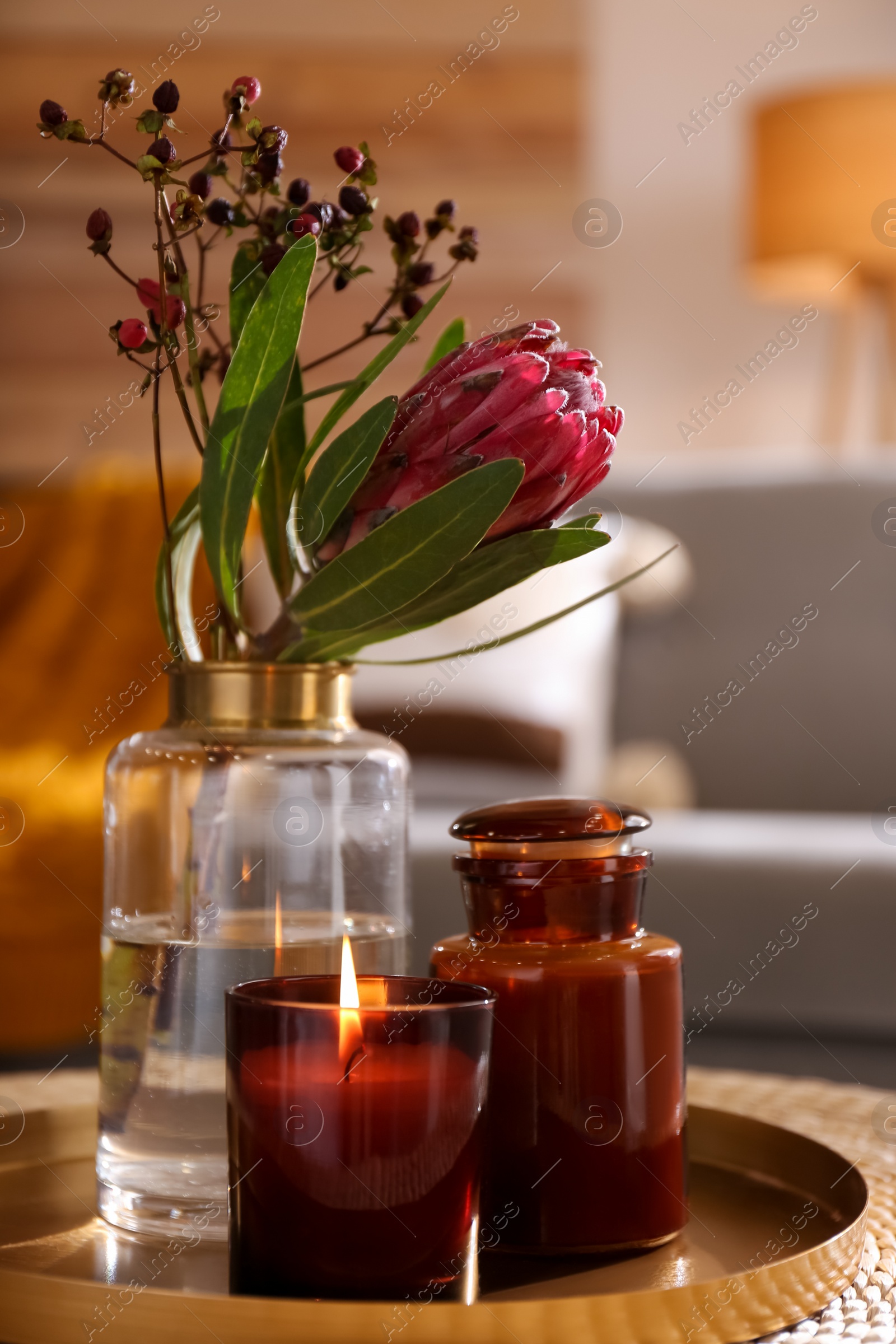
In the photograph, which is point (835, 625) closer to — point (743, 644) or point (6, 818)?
point (743, 644)

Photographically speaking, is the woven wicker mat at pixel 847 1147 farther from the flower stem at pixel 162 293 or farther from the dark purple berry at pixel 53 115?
the dark purple berry at pixel 53 115

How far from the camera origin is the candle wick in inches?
15.7

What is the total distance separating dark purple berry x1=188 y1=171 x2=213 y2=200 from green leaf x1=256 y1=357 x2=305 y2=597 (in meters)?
0.09

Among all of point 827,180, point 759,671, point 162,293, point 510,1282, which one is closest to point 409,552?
point 162,293

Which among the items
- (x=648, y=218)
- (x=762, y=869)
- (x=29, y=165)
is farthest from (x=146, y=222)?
(x=762, y=869)

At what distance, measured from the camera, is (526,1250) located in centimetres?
46

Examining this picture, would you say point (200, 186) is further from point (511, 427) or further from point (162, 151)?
point (511, 427)

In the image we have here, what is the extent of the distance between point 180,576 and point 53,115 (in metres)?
0.19

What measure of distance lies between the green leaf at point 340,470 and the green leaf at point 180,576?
0.06 metres

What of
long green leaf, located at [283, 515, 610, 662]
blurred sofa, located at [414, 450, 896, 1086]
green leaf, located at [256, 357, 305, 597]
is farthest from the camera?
blurred sofa, located at [414, 450, 896, 1086]

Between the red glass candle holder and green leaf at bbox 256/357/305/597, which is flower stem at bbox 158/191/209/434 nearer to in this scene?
green leaf at bbox 256/357/305/597

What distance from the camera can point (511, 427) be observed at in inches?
17.8

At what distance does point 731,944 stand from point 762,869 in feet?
0.26

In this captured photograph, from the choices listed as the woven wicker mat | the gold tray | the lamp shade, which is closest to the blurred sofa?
the woven wicker mat
